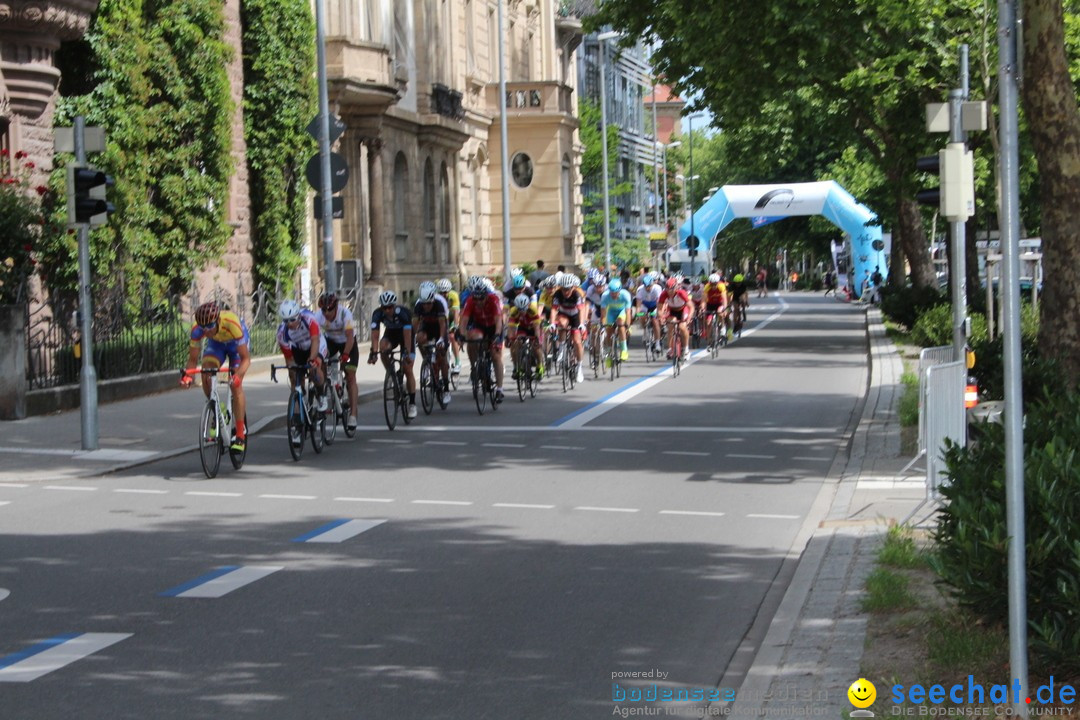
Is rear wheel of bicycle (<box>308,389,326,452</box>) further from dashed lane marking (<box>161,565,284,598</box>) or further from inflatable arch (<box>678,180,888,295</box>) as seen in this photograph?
inflatable arch (<box>678,180,888,295</box>)

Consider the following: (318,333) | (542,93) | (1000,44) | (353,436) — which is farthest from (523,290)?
(542,93)

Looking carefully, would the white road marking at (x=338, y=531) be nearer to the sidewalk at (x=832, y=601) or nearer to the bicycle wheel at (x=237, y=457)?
the sidewalk at (x=832, y=601)

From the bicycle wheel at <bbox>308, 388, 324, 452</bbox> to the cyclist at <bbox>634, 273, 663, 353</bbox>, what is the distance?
14.7 meters

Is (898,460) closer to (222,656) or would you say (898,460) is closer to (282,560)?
(282,560)

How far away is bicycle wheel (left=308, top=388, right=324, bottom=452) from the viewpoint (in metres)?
17.0

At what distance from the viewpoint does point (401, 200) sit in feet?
139

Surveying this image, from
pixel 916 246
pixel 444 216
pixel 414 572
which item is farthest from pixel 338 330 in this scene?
pixel 444 216

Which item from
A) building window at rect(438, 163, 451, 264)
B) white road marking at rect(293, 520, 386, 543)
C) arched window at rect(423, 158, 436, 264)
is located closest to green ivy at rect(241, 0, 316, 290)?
arched window at rect(423, 158, 436, 264)

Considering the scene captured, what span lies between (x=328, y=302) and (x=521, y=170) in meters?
36.4

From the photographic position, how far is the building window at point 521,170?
54.1 metres

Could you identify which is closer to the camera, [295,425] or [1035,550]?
[1035,550]

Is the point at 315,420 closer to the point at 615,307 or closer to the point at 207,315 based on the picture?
the point at 207,315

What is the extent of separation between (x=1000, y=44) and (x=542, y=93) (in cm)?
4790

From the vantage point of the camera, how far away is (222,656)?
767 centimetres
